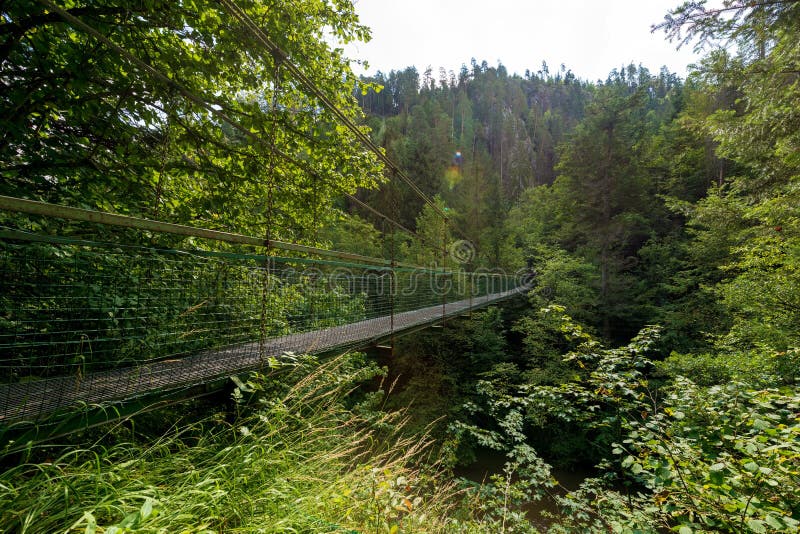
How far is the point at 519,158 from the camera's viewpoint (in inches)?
1001

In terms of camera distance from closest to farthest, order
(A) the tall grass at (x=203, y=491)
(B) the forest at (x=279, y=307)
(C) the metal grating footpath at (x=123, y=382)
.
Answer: (A) the tall grass at (x=203, y=491), (C) the metal grating footpath at (x=123, y=382), (B) the forest at (x=279, y=307)

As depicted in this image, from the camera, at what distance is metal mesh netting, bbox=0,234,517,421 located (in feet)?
3.11

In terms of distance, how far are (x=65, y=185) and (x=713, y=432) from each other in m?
3.92

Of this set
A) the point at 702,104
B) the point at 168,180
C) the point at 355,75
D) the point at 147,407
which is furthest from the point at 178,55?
the point at 702,104

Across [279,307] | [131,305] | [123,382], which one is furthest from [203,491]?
[279,307]

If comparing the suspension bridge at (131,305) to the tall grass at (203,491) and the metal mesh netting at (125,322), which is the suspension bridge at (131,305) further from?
the tall grass at (203,491)

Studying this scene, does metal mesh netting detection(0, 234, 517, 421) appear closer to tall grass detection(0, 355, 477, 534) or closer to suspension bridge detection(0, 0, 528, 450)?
suspension bridge detection(0, 0, 528, 450)

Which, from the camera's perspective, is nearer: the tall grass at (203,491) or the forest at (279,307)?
the tall grass at (203,491)

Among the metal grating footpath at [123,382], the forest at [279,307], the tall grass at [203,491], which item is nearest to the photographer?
the tall grass at [203,491]

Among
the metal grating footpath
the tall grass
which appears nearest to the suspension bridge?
the metal grating footpath

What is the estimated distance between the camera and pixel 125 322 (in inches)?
62.8

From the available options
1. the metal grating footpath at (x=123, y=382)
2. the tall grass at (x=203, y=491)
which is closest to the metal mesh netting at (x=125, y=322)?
the metal grating footpath at (x=123, y=382)

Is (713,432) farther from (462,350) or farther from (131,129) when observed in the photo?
(462,350)

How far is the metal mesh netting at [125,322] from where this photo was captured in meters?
0.95
